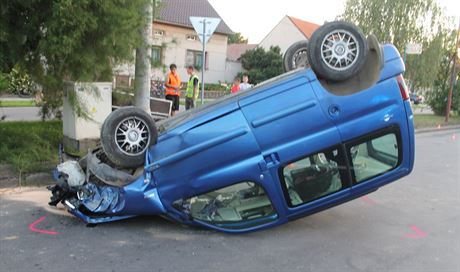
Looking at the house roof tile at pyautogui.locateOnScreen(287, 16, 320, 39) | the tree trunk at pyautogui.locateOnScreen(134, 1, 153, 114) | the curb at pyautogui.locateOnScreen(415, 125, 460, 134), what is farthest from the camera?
the house roof tile at pyautogui.locateOnScreen(287, 16, 320, 39)

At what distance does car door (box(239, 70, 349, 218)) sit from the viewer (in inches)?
170

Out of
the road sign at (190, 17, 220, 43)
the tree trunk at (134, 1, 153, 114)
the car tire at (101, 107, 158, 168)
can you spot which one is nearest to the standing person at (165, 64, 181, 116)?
the road sign at (190, 17, 220, 43)

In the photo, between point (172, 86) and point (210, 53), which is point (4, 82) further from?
point (210, 53)

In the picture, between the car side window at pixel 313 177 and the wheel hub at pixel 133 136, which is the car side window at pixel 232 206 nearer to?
the car side window at pixel 313 177

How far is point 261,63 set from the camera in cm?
3584

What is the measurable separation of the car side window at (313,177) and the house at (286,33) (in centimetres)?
4251

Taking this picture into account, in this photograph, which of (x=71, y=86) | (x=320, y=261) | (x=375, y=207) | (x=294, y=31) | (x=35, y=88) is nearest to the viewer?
(x=320, y=261)

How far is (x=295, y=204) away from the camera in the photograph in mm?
4480

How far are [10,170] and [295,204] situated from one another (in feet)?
14.8

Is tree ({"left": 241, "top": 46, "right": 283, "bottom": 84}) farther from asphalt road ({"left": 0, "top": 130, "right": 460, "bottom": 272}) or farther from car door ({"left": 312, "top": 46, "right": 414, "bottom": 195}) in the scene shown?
car door ({"left": 312, "top": 46, "right": 414, "bottom": 195})

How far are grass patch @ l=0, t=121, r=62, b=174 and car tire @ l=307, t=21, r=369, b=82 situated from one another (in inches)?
184

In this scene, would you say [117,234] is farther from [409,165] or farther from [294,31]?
[294,31]

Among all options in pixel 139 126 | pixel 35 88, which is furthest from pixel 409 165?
pixel 35 88

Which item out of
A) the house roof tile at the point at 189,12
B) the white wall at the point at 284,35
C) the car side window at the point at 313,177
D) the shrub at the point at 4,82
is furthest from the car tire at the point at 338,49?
the white wall at the point at 284,35
